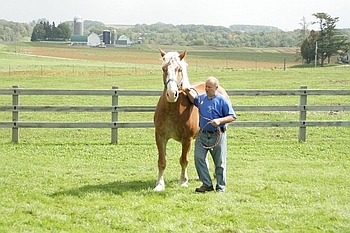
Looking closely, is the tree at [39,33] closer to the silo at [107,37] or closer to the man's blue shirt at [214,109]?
the silo at [107,37]

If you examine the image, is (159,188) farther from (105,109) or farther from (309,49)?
(309,49)

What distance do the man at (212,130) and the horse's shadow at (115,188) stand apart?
85cm

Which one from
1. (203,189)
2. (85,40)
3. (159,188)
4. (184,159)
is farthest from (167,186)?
(85,40)

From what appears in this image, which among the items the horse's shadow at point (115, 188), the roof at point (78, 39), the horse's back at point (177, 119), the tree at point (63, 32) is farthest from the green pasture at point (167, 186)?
the tree at point (63, 32)

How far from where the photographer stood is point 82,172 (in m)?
9.04

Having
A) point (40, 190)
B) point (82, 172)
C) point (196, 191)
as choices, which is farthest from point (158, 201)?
point (82, 172)

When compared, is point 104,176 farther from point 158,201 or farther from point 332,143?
Answer: point 332,143

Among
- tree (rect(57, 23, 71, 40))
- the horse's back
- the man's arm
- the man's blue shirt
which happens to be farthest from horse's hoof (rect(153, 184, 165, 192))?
A: tree (rect(57, 23, 71, 40))

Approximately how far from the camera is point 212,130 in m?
7.41

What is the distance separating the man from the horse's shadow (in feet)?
2.80

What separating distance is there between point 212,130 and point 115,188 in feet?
5.62

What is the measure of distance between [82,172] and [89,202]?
2.25 metres

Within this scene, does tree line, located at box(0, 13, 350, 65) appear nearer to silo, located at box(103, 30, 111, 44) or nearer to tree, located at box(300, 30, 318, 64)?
tree, located at box(300, 30, 318, 64)

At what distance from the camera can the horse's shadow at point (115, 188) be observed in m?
7.39
